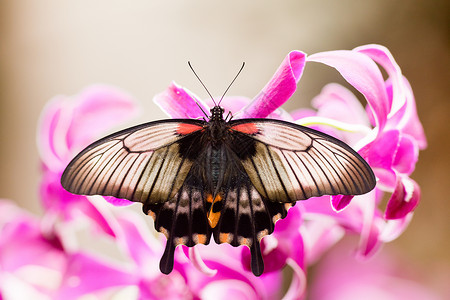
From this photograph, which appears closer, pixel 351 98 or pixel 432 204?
pixel 351 98

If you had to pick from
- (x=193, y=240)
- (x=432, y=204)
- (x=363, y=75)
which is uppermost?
(x=363, y=75)

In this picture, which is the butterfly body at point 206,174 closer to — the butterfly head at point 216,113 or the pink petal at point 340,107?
the butterfly head at point 216,113

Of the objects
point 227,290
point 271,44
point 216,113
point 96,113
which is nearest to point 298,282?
point 227,290

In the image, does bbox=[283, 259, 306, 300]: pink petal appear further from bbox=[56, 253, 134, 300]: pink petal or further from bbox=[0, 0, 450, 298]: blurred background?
bbox=[0, 0, 450, 298]: blurred background

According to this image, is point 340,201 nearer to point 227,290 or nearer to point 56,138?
point 227,290

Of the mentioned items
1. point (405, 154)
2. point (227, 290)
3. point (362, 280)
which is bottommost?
point (362, 280)

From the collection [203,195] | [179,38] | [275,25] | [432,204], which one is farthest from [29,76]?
[432,204]

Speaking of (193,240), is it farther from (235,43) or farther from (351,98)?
(235,43)

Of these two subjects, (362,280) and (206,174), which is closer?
(206,174)

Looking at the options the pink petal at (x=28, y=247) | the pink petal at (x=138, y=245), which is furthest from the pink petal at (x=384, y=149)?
the pink petal at (x=28, y=247)
